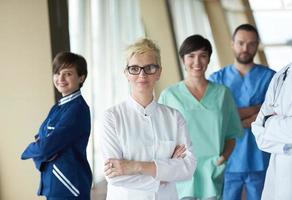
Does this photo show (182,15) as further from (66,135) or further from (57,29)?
(66,135)

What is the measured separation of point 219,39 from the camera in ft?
12.4

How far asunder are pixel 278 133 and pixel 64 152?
91 cm

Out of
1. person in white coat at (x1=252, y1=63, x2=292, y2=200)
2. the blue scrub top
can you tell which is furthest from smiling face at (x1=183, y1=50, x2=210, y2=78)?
the blue scrub top

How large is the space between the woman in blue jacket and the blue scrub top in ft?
3.60

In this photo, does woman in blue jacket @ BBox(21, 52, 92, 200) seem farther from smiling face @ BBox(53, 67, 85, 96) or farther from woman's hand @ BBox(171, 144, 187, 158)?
woman's hand @ BBox(171, 144, 187, 158)

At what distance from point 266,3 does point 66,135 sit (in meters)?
2.78

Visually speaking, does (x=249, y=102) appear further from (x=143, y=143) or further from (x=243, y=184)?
(x=143, y=143)

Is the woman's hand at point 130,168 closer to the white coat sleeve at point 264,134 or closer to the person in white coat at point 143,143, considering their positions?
the person in white coat at point 143,143

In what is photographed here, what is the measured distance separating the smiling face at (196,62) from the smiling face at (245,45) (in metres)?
0.55

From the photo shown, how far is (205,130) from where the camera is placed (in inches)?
85.1

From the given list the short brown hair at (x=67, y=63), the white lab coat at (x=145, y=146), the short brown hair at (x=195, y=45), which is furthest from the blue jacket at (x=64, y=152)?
the short brown hair at (x=195, y=45)

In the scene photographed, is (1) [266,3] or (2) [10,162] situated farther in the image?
(1) [266,3]

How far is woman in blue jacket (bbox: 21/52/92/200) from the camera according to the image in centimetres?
177

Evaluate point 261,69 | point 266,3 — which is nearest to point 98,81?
point 261,69
